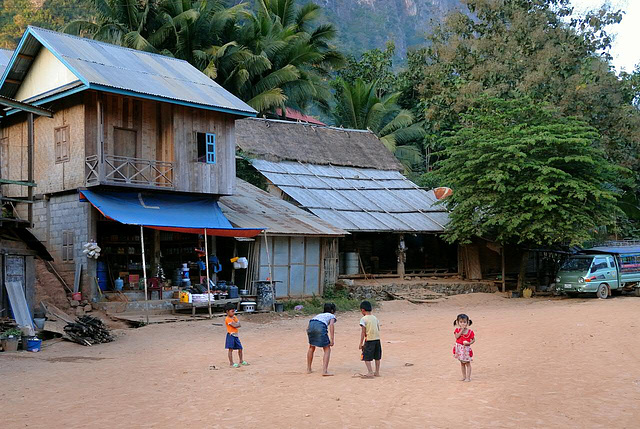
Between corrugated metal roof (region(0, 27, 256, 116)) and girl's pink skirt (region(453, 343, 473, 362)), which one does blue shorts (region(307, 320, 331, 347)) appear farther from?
corrugated metal roof (region(0, 27, 256, 116))

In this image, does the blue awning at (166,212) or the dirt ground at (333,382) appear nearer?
the dirt ground at (333,382)

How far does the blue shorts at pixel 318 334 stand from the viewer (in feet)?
37.1

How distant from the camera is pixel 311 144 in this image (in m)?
32.4

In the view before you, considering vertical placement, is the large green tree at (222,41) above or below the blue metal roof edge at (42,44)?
above

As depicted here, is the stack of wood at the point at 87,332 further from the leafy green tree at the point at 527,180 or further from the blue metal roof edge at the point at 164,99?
the leafy green tree at the point at 527,180

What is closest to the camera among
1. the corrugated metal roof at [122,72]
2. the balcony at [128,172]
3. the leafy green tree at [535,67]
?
the balcony at [128,172]

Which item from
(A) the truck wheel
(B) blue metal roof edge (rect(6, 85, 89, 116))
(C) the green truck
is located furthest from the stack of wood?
(A) the truck wheel

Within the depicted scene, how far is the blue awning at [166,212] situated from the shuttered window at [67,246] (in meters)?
1.47

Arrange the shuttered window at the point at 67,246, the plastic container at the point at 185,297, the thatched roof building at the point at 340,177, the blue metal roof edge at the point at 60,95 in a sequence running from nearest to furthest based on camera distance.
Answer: the blue metal roof edge at the point at 60,95 < the plastic container at the point at 185,297 < the shuttered window at the point at 67,246 < the thatched roof building at the point at 340,177

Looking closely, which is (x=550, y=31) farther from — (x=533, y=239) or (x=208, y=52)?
(x=208, y=52)

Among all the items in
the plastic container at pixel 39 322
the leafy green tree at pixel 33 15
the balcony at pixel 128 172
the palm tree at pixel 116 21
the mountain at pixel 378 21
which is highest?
the mountain at pixel 378 21

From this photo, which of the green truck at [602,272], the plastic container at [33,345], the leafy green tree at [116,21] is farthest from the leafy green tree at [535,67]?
the plastic container at [33,345]

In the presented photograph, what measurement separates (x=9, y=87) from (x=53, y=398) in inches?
578

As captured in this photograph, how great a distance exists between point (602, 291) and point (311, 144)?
562 inches
